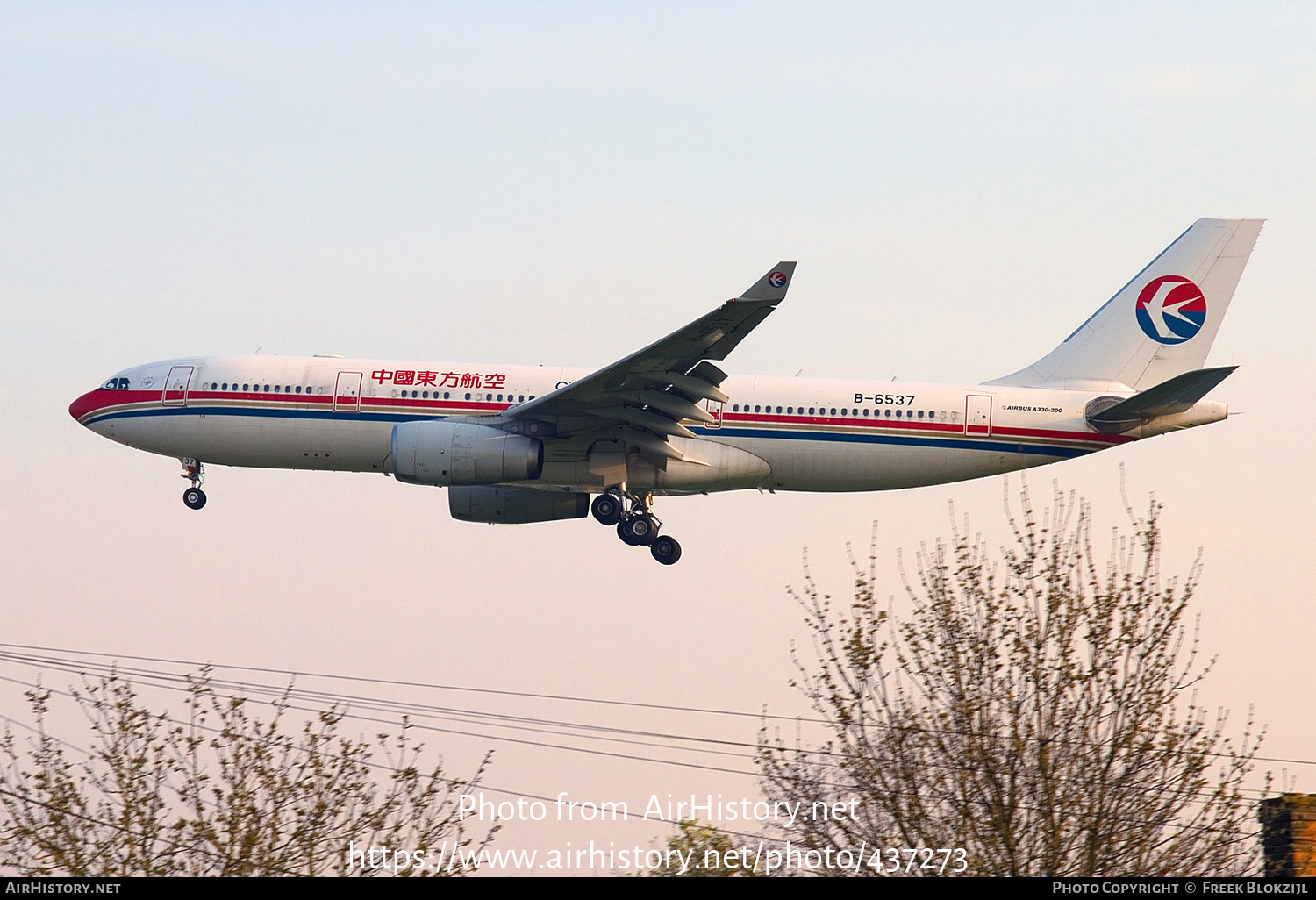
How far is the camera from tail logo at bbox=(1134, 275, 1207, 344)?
38688mm

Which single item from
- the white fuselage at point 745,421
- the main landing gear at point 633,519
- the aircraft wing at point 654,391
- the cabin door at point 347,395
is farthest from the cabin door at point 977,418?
the cabin door at point 347,395

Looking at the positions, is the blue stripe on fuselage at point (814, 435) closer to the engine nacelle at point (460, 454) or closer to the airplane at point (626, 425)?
the airplane at point (626, 425)

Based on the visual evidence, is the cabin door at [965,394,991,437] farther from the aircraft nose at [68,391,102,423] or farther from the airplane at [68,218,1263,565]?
the aircraft nose at [68,391,102,423]

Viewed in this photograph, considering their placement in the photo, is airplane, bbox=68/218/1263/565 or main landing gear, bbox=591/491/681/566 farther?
main landing gear, bbox=591/491/681/566

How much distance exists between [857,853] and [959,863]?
124cm

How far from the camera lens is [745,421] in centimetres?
3506

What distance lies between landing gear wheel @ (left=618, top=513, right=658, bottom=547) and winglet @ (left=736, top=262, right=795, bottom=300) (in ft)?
27.2

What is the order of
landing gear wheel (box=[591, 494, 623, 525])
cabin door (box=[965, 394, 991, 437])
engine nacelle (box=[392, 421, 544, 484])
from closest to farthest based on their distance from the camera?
engine nacelle (box=[392, 421, 544, 484]), cabin door (box=[965, 394, 991, 437]), landing gear wheel (box=[591, 494, 623, 525])

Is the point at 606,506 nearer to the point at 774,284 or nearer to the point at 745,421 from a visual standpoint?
the point at 745,421

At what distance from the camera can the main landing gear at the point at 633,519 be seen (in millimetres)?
36094

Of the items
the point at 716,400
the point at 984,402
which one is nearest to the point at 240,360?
the point at 716,400

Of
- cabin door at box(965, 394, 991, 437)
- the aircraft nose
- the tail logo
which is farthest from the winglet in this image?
the aircraft nose

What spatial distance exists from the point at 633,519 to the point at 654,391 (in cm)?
422
